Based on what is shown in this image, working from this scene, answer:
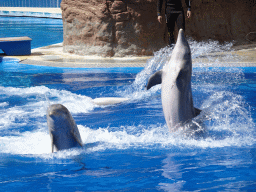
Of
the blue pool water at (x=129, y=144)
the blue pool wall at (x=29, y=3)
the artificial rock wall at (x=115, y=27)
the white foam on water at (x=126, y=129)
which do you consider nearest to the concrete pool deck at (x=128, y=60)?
the artificial rock wall at (x=115, y=27)

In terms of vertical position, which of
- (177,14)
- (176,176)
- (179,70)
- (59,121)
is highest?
(177,14)

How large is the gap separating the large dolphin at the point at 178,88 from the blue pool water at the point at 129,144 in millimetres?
141

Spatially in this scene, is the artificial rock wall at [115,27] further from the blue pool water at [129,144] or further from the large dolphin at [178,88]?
the large dolphin at [178,88]

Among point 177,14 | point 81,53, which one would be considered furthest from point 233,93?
point 81,53

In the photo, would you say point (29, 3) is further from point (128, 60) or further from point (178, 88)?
point (178, 88)

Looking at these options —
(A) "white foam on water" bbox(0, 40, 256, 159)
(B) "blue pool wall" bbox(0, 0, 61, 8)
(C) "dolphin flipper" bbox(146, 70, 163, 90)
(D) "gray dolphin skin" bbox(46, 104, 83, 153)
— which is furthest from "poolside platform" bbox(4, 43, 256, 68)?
(B) "blue pool wall" bbox(0, 0, 61, 8)

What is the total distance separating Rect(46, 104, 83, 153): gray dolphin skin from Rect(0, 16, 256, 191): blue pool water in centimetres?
9

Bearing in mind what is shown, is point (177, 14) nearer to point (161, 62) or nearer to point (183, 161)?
point (161, 62)

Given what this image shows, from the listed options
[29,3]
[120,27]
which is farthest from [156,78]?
[29,3]

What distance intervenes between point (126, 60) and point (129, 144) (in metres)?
5.91

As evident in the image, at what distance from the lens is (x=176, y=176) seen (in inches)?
133

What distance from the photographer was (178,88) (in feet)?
12.9

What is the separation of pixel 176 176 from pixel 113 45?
24.4ft

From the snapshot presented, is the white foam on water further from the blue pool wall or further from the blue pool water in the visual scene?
the blue pool wall
